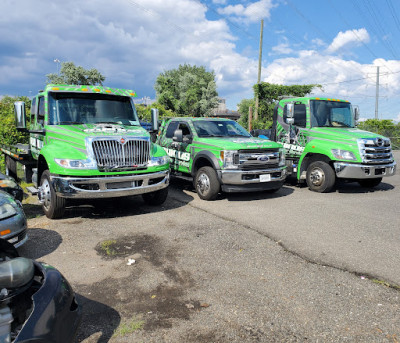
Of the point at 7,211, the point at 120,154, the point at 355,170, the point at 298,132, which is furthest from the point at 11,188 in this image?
the point at 355,170

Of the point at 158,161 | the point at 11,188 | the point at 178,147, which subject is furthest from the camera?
the point at 178,147

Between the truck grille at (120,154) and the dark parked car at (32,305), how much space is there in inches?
147

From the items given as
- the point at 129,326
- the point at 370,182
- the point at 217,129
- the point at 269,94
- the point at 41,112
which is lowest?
the point at 129,326

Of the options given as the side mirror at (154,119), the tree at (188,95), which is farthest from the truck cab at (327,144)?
the tree at (188,95)

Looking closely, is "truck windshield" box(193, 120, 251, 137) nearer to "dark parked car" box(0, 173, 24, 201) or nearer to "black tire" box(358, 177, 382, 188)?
"black tire" box(358, 177, 382, 188)

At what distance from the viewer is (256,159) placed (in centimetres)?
754

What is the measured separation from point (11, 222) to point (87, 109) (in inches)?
137

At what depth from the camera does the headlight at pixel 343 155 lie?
8.26 m

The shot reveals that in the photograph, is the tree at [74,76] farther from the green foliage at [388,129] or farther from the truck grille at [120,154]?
the truck grille at [120,154]

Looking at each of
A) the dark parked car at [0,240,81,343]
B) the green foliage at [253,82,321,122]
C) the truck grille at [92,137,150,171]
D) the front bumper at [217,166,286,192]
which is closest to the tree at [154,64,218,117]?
the green foliage at [253,82,321,122]

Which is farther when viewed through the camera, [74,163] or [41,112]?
[41,112]

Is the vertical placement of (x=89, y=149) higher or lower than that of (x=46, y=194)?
higher

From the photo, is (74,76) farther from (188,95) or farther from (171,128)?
(171,128)

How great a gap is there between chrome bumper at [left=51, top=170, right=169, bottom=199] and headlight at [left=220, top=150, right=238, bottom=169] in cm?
164
